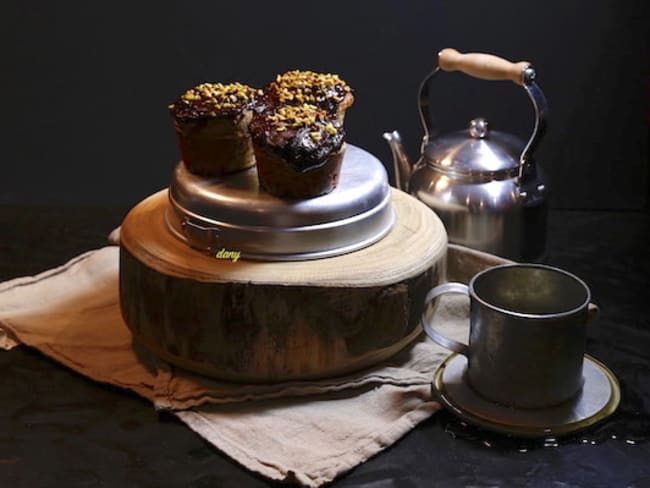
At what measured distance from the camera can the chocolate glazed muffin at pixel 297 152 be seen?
925 mm

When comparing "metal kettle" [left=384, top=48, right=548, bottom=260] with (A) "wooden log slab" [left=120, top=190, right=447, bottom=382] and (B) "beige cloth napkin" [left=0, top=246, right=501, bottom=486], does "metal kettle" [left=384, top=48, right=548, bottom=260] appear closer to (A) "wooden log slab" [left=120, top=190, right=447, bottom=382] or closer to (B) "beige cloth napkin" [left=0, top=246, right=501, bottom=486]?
(B) "beige cloth napkin" [left=0, top=246, right=501, bottom=486]

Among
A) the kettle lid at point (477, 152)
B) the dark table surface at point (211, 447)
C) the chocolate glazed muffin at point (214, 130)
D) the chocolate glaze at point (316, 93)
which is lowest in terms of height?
the dark table surface at point (211, 447)

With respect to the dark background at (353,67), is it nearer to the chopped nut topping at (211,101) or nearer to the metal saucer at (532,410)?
the chopped nut topping at (211,101)

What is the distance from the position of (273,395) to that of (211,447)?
0.26ft

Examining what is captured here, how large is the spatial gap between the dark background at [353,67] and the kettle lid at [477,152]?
0.26 metres

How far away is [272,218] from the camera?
0.93m

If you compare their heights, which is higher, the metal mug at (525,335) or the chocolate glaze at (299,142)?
the chocolate glaze at (299,142)

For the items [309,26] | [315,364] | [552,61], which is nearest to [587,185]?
[552,61]

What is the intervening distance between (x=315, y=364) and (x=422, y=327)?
126 mm

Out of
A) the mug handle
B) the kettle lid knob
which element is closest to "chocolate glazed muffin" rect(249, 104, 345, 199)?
the mug handle

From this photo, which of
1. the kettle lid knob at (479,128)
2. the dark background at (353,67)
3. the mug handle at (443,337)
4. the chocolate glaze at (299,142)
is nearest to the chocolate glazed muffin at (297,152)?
the chocolate glaze at (299,142)

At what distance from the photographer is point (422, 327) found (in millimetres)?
999

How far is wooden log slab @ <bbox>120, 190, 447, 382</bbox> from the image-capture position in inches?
35.8

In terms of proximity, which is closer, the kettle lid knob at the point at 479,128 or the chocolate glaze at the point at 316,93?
the chocolate glaze at the point at 316,93
